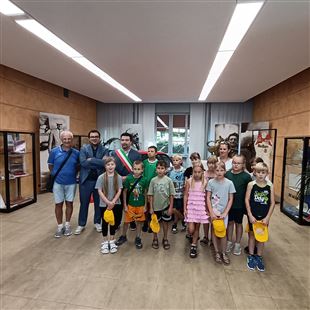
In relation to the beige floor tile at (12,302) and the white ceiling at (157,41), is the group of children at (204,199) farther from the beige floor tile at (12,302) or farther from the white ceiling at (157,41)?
the white ceiling at (157,41)

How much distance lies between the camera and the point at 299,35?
103 inches

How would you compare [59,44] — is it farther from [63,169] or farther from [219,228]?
[219,228]

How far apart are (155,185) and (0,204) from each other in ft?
11.2

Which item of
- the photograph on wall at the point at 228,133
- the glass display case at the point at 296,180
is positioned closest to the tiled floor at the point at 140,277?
the glass display case at the point at 296,180

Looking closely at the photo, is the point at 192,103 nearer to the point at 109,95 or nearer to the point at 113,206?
the point at 109,95

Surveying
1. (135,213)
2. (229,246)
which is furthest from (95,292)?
(229,246)

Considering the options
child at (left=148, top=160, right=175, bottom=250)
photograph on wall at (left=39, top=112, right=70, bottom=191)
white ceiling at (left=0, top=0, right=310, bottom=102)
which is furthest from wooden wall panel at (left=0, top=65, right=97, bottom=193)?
child at (left=148, top=160, right=175, bottom=250)

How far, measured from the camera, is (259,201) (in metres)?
2.42

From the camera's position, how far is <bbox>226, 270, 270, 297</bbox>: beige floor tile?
2078 mm

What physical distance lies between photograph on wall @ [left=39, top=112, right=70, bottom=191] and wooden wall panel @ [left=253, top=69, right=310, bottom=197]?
5.83 metres

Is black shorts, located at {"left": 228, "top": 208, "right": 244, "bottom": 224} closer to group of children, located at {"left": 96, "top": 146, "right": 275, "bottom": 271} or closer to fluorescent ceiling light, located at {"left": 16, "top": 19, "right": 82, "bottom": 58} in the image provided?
group of children, located at {"left": 96, "top": 146, "right": 275, "bottom": 271}

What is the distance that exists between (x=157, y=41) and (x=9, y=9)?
5.41 feet

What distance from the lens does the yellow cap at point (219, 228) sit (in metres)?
2.42

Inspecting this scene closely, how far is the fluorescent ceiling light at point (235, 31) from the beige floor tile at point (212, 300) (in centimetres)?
276
